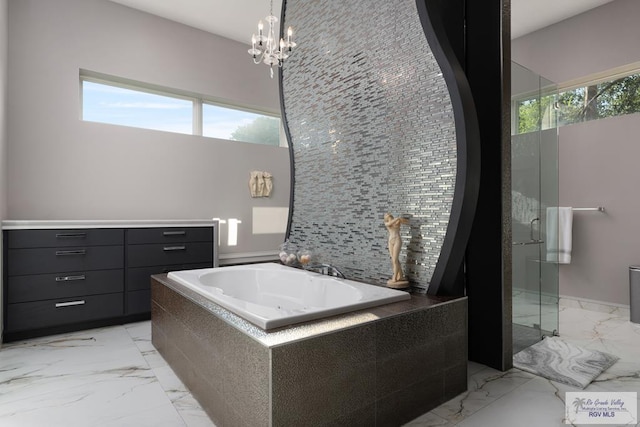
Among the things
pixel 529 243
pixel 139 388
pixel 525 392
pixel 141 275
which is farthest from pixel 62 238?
pixel 529 243

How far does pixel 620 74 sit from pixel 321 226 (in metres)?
3.11

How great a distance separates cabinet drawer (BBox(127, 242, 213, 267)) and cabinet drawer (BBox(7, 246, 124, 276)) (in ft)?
0.35

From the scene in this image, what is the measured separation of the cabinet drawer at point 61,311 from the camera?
8.68ft

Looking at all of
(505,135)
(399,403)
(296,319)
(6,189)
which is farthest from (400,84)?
(6,189)

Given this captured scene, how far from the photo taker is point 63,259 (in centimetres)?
281

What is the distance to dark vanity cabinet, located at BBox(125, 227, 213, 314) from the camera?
10.2 ft

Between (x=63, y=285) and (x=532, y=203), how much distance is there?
3533mm

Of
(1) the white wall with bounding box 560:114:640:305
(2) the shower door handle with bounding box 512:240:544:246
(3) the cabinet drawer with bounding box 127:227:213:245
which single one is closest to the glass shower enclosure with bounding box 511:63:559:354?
(2) the shower door handle with bounding box 512:240:544:246

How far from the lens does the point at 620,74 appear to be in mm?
3361

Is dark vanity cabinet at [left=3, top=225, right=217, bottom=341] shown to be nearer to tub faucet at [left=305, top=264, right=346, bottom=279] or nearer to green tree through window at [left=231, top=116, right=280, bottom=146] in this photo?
tub faucet at [left=305, top=264, right=346, bottom=279]

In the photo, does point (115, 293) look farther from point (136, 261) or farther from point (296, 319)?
point (296, 319)

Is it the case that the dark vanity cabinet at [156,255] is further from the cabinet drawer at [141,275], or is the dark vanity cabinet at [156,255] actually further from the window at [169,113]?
the window at [169,113]

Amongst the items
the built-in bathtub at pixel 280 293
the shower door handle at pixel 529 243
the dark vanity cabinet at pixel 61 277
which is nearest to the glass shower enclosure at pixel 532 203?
the shower door handle at pixel 529 243

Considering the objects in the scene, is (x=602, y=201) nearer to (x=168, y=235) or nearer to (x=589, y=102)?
(x=589, y=102)
